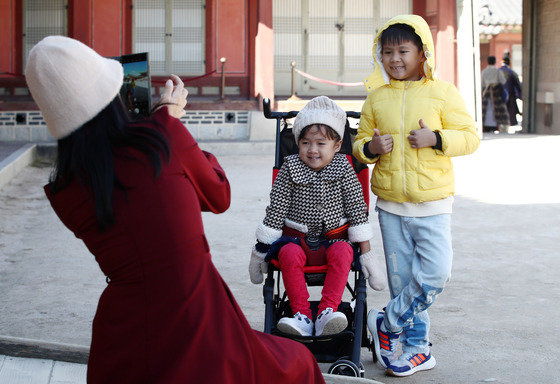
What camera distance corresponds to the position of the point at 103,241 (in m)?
2.11

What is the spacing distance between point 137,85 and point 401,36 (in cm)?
123

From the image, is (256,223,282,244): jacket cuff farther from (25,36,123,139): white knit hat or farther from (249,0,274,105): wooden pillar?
(249,0,274,105): wooden pillar

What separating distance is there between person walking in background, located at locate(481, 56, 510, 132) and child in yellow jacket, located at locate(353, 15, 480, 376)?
45.8 feet

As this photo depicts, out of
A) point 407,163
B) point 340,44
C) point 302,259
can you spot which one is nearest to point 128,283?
point 302,259

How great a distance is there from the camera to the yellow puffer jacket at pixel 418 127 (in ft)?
11.4

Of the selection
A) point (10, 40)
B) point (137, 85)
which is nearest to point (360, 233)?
point (137, 85)

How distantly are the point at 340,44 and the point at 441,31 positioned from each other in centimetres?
226

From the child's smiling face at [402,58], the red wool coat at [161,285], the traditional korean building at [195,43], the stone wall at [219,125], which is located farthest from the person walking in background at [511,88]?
the red wool coat at [161,285]

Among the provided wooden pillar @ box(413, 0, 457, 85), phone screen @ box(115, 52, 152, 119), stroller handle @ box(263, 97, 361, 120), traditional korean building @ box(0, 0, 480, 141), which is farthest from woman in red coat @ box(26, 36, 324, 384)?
wooden pillar @ box(413, 0, 457, 85)

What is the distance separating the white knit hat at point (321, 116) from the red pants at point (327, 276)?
0.52m

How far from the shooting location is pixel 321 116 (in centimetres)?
359

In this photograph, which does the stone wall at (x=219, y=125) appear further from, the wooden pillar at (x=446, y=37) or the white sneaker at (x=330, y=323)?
the white sneaker at (x=330, y=323)

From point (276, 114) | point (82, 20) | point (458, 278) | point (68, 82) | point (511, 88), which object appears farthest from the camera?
point (511, 88)

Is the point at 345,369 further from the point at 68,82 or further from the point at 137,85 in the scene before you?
the point at 68,82
